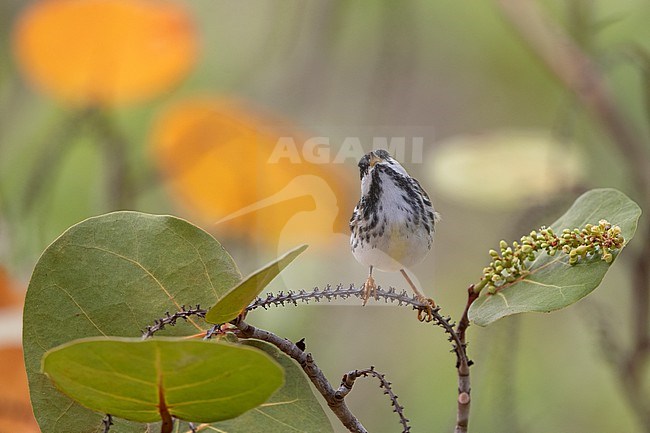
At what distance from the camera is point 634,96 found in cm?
104

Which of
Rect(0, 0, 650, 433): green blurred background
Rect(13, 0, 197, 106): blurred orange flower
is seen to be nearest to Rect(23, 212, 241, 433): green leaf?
Rect(0, 0, 650, 433): green blurred background

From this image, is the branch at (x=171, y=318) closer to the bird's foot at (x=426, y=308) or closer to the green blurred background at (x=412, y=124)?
the bird's foot at (x=426, y=308)

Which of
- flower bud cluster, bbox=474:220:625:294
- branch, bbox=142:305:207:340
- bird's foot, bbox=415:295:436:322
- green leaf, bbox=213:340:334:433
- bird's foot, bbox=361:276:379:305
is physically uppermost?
flower bud cluster, bbox=474:220:625:294

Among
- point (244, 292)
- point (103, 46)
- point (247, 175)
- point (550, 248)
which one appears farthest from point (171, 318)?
point (103, 46)

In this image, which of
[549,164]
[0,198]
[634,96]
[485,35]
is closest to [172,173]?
[0,198]

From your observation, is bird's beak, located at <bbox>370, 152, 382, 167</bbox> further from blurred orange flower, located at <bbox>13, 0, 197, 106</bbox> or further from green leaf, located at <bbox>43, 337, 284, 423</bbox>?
blurred orange flower, located at <bbox>13, 0, 197, 106</bbox>

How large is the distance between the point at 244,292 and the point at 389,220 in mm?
65

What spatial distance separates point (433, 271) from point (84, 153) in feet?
2.59

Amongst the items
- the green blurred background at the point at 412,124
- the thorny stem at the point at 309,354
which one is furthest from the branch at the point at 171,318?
the green blurred background at the point at 412,124

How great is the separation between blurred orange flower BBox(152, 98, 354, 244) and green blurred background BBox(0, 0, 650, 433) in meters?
0.01

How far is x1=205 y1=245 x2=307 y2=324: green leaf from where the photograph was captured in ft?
0.74

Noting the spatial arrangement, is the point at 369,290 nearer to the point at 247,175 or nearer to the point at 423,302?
the point at 423,302

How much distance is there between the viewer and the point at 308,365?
26 cm

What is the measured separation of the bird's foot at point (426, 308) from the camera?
0.26m
